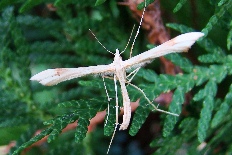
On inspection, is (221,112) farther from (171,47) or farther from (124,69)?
(124,69)

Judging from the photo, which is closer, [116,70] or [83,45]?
[116,70]

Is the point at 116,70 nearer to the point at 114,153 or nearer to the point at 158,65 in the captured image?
the point at 158,65

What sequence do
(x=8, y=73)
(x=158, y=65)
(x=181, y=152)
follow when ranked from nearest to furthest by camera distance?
(x=8, y=73), (x=158, y=65), (x=181, y=152)

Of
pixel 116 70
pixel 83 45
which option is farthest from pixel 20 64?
pixel 116 70

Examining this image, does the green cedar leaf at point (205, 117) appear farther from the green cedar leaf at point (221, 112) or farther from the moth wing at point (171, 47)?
the moth wing at point (171, 47)

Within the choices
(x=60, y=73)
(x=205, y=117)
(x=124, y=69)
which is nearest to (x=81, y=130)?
(x=60, y=73)

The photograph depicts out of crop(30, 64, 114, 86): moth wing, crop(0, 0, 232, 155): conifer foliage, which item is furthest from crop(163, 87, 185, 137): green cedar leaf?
crop(30, 64, 114, 86): moth wing
